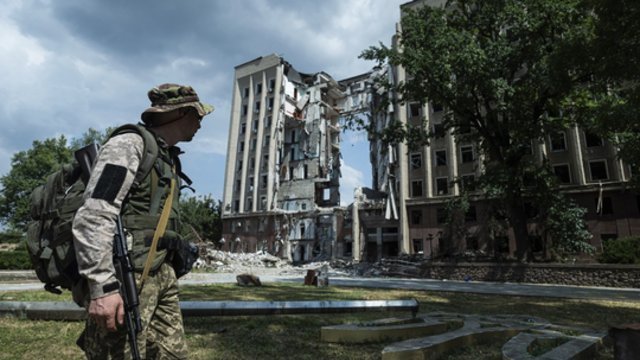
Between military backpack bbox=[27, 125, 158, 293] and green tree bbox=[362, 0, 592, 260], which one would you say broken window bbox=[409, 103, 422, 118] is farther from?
military backpack bbox=[27, 125, 158, 293]

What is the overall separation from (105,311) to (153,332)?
846 millimetres

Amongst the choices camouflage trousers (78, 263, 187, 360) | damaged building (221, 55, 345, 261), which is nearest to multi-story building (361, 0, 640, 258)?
damaged building (221, 55, 345, 261)

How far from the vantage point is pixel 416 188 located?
1467 inches

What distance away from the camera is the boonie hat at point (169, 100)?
2871 millimetres

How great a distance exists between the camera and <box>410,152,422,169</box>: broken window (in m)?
37.7

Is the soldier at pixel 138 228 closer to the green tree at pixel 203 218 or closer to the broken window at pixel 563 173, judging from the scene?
the broken window at pixel 563 173

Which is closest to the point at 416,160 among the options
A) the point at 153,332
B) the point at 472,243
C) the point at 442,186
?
the point at 442,186

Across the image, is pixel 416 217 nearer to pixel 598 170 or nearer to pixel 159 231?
pixel 598 170

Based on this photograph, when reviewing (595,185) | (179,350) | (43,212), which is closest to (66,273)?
(43,212)

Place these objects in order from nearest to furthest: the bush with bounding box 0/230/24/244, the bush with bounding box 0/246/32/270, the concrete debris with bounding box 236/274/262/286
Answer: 1. the concrete debris with bounding box 236/274/262/286
2. the bush with bounding box 0/246/32/270
3. the bush with bounding box 0/230/24/244

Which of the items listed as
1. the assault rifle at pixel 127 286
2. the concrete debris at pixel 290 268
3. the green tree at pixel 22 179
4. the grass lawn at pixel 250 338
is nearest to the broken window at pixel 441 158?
the concrete debris at pixel 290 268

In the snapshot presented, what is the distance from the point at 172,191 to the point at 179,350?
118cm

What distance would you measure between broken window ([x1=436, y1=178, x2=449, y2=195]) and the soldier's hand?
3581 centimetres

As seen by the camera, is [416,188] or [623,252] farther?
[416,188]
